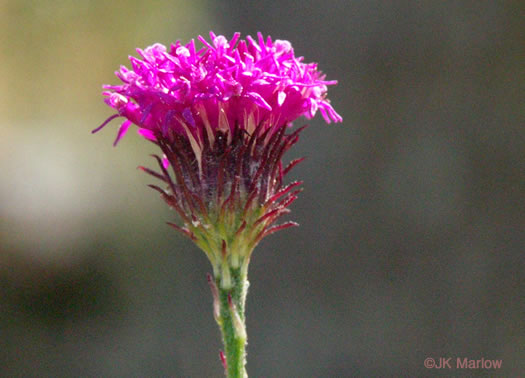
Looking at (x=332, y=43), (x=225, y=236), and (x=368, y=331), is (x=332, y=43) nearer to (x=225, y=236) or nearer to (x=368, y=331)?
(x=368, y=331)

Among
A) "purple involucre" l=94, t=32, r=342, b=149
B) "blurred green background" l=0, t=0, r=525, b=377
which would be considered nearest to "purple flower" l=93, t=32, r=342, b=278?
"purple involucre" l=94, t=32, r=342, b=149

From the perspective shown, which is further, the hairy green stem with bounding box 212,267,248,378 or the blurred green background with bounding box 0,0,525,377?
the blurred green background with bounding box 0,0,525,377

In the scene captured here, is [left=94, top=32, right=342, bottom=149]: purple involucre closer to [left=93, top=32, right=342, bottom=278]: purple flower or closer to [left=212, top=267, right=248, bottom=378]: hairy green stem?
[left=93, top=32, right=342, bottom=278]: purple flower

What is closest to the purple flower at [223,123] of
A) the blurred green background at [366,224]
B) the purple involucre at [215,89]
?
the purple involucre at [215,89]

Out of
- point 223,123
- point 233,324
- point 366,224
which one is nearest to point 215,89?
point 223,123

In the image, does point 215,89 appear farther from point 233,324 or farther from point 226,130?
point 233,324

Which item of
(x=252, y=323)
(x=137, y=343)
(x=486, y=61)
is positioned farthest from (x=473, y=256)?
(x=137, y=343)

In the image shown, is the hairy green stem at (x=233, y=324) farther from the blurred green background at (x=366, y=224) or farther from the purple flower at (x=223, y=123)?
the blurred green background at (x=366, y=224)
